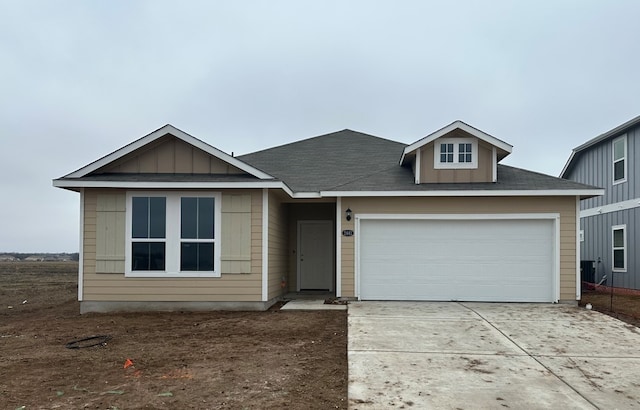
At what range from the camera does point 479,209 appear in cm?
1131

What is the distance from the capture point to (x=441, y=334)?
308 inches

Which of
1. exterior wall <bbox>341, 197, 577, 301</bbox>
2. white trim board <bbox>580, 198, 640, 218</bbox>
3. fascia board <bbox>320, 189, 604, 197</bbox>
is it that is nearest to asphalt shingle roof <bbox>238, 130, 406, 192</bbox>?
fascia board <bbox>320, 189, 604, 197</bbox>

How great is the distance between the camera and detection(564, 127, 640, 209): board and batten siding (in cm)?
1399

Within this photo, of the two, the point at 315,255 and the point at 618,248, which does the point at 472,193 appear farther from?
the point at 618,248

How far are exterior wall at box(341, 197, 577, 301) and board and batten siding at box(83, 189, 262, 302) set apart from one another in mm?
2184

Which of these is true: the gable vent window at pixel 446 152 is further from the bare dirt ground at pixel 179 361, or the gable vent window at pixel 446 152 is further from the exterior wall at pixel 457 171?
the bare dirt ground at pixel 179 361

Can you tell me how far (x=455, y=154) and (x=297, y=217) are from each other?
15.3 feet

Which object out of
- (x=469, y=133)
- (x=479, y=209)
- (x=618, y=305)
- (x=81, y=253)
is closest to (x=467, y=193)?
(x=479, y=209)

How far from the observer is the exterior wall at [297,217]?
45.4 feet

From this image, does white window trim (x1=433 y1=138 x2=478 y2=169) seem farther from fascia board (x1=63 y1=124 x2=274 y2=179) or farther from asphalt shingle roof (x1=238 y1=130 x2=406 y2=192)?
fascia board (x1=63 y1=124 x2=274 y2=179)

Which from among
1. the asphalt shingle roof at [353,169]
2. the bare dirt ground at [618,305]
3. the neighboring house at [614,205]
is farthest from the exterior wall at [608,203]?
the asphalt shingle roof at [353,169]

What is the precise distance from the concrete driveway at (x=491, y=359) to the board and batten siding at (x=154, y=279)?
2455 millimetres

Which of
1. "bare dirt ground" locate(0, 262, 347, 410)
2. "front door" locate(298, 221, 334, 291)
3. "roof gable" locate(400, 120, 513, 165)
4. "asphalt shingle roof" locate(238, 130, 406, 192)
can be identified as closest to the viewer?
"bare dirt ground" locate(0, 262, 347, 410)

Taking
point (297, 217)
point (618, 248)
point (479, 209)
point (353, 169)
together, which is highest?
point (353, 169)
